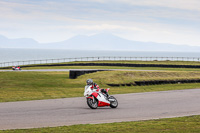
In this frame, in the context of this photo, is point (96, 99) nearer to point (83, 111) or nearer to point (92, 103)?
point (92, 103)

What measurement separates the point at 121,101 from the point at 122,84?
10896 millimetres

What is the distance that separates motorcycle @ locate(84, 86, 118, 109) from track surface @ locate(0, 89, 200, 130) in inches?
9.9

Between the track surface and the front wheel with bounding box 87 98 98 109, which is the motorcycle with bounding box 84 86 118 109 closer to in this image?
the front wheel with bounding box 87 98 98 109

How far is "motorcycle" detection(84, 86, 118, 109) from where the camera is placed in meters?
15.3

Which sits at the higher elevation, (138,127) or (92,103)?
(92,103)

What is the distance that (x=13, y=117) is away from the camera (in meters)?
12.9

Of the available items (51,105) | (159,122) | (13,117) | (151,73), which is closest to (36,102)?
(51,105)

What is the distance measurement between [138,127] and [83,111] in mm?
4288

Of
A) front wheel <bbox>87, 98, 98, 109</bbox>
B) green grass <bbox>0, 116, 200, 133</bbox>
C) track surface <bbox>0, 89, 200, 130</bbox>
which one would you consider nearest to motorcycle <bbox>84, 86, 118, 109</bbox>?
front wheel <bbox>87, 98, 98, 109</bbox>

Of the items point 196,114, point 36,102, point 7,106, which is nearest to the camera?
point 196,114

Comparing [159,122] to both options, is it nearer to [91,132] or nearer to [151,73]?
[91,132]

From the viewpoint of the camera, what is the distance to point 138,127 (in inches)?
432

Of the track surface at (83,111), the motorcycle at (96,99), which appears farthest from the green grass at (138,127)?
the motorcycle at (96,99)

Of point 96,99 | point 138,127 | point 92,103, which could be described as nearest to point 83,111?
point 92,103
